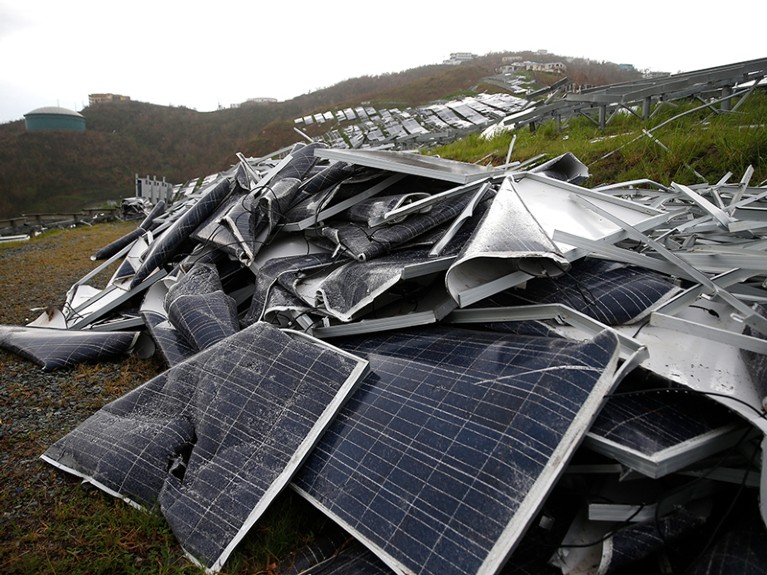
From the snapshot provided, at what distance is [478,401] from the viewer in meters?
1.62

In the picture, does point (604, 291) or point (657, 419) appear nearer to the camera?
point (657, 419)

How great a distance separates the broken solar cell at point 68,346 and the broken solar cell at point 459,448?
2.24 m

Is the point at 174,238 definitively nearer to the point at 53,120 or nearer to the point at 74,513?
the point at 74,513

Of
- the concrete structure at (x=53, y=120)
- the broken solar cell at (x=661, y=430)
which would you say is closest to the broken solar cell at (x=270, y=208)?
the broken solar cell at (x=661, y=430)

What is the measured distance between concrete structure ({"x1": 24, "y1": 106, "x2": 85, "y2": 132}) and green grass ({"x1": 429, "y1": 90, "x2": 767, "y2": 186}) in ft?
128

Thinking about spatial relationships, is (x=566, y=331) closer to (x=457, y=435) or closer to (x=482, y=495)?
(x=457, y=435)

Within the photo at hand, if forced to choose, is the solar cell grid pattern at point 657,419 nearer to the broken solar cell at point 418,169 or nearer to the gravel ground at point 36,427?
the broken solar cell at point 418,169

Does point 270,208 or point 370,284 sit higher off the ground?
point 270,208

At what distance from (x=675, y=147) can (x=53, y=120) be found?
42461mm

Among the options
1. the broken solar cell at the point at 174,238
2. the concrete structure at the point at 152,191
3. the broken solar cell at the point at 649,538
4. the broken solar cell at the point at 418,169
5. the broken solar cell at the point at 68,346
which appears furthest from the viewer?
the concrete structure at the point at 152,191

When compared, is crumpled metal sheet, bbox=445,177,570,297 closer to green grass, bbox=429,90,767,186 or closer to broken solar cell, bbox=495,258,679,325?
broken solar cell, bbox=495,258,679,325

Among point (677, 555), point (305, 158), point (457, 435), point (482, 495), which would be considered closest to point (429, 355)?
point (457, 435)

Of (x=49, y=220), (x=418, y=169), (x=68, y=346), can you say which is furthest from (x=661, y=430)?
(x=49, y=220)

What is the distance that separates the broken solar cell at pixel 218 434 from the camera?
5.44 ft
